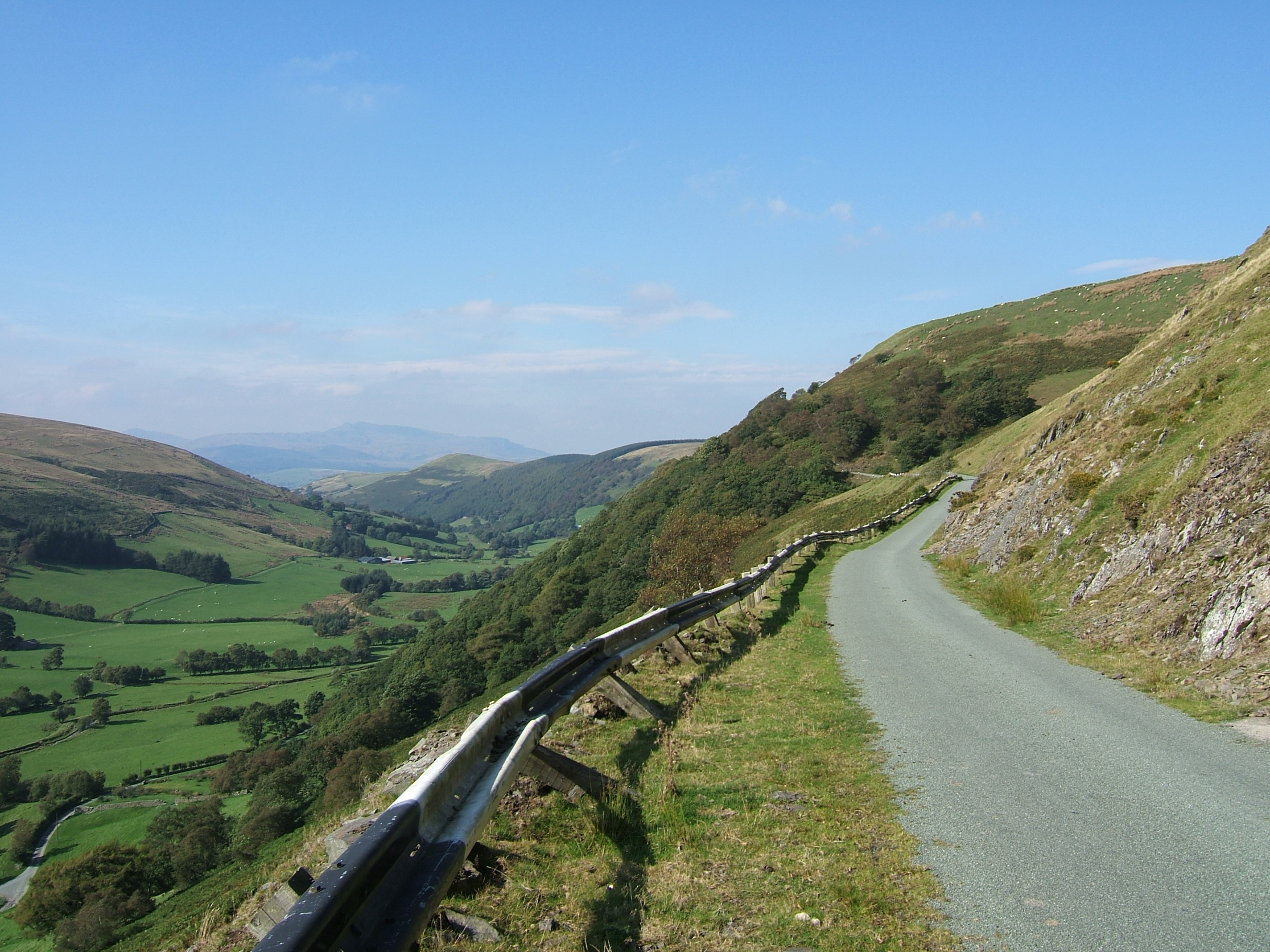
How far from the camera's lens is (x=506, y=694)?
19.6 feet

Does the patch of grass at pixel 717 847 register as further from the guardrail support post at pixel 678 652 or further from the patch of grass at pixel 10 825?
the patch of grass at pixel 10 825

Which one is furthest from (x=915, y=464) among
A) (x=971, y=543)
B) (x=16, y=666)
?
(x=16, y=666)

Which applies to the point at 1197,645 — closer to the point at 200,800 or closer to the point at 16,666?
the point at 200,800

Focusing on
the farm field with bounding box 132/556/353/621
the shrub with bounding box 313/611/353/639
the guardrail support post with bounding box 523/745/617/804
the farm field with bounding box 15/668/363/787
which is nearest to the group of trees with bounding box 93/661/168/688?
the farm field with bounding box 15/668/363/787

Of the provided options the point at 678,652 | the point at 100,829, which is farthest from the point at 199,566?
the point at 678,652

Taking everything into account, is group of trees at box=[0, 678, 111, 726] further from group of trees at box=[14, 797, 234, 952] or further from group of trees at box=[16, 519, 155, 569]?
group of trees at box=[16, 519, 155, 569]

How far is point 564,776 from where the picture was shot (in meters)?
5.59

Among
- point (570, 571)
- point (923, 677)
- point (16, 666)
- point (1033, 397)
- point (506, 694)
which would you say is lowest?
point (16, 666)

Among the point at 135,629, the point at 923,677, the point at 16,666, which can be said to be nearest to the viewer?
the point at 923,677

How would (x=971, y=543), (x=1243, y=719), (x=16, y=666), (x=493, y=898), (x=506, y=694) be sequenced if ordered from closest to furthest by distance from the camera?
(x=493, y=898) → (x=506, y=694) → (x=1243, y=719) → (x=971, y=543) → (x=16, y=666)

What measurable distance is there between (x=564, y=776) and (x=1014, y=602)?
12.8 metres

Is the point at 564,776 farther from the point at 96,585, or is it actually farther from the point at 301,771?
the point at 96,585

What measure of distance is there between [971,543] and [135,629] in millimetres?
154124

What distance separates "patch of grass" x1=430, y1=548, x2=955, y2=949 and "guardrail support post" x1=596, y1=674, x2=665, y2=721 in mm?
126
